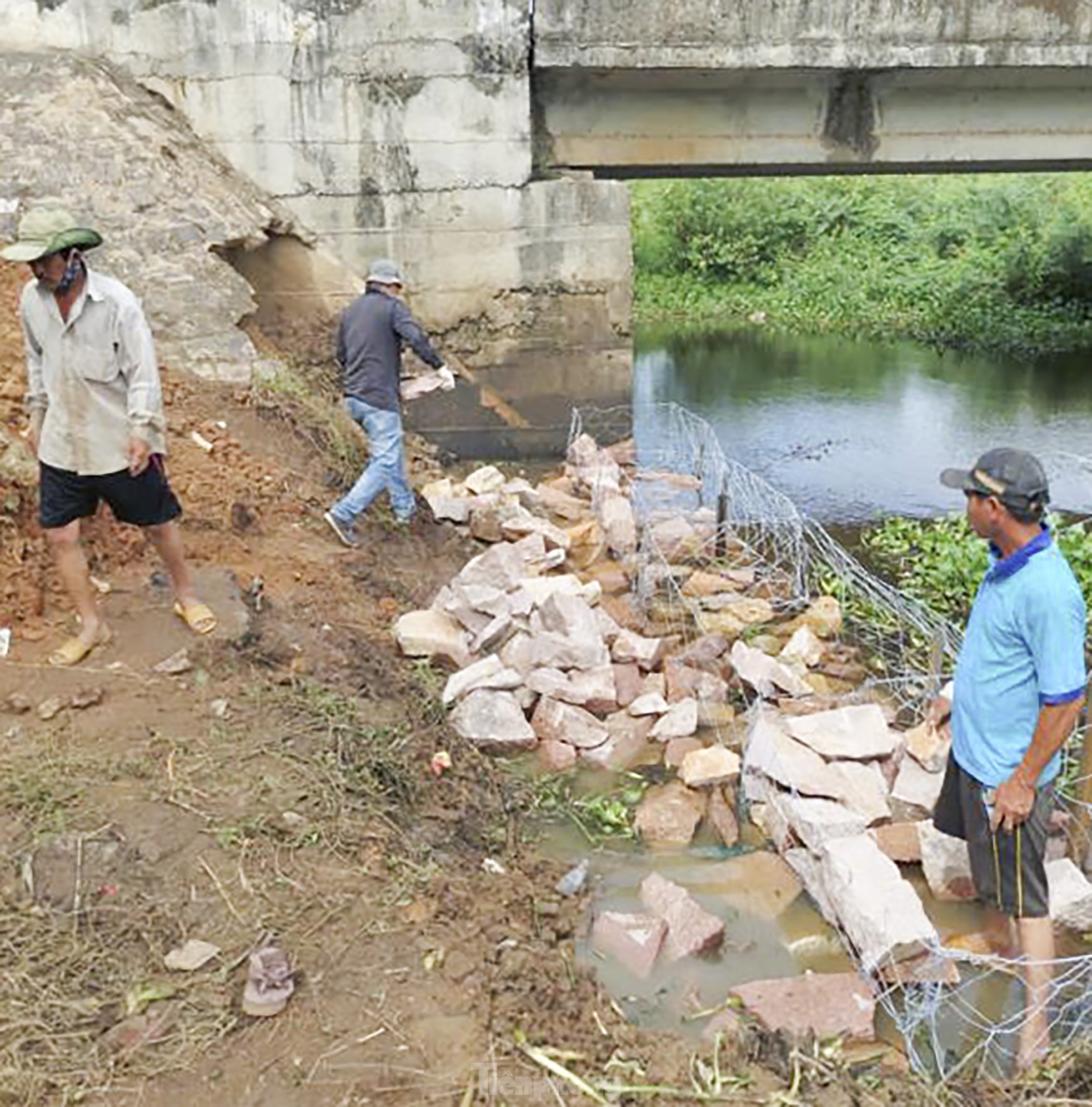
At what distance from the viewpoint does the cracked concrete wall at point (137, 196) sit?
7.82 m

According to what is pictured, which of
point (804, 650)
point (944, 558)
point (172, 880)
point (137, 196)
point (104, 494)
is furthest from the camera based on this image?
point (137, 196)

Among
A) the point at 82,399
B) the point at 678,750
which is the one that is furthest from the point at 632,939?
the point at 82,399

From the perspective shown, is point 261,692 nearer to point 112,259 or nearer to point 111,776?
point 111,776

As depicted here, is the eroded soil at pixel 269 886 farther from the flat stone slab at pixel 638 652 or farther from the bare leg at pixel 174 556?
the flat stone slab at pixel 638 652

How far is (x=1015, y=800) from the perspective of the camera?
9.87 ft

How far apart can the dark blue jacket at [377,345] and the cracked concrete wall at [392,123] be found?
3.05 metres

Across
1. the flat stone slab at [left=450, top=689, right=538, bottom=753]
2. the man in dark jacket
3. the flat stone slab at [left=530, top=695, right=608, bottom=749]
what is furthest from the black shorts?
the man in dark jacket

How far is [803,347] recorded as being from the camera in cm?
1870

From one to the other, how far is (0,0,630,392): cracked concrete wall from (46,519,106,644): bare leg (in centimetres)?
557

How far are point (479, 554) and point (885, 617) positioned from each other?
2.71 meters

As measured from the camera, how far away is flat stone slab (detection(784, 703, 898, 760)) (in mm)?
4637

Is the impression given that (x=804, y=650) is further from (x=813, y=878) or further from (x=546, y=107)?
(x=546, y=107)

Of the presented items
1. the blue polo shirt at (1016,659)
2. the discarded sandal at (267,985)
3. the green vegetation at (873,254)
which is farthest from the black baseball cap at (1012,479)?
the green vegetation at (873,254)

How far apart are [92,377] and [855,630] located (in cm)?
455
